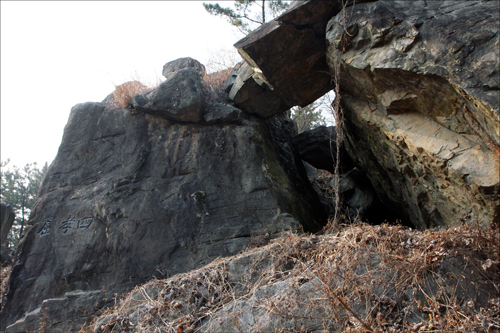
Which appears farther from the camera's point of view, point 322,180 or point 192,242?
point 322,180

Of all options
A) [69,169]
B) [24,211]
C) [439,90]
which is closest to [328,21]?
[439,90]

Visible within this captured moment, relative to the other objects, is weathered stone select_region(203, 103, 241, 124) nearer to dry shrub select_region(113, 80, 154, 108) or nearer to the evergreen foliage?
dry shrub select_region(113, 80, 154, 108)

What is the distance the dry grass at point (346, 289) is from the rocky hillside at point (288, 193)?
2cm

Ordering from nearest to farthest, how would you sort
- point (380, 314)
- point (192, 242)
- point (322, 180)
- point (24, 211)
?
point (380, 314), point (192, 242), point (322, 180), point (24, 211)

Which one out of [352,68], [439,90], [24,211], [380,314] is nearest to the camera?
[380,314]

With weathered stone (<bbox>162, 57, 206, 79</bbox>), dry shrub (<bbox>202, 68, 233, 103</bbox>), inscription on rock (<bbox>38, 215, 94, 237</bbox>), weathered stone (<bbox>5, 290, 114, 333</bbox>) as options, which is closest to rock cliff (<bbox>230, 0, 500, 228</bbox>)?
dry shrub (<bbox>202, 68, 233, 103</bbox>)

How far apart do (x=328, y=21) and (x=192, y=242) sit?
4.32 metres

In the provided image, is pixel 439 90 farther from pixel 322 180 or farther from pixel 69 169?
pixel 69 169

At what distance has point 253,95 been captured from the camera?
23.5 ft

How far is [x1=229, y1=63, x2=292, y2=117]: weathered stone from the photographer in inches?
275

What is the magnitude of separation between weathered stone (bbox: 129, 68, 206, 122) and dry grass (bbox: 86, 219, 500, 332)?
337 cm

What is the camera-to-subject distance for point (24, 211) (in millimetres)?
16125

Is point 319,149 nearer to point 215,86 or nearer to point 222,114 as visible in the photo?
point 222,114

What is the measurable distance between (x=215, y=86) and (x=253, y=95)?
46.0 inches
